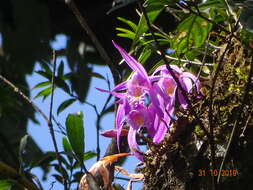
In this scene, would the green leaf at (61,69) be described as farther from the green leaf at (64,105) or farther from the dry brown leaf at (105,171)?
the dry brown leaf at (105,171)

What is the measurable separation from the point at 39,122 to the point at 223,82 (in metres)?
1.71

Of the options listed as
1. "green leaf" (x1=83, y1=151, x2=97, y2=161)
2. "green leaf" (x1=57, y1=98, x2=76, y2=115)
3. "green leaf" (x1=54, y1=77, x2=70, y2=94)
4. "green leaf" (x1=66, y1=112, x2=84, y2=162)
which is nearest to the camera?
"green leaf" (x1=66, y1=112, x2=84, y2=162)

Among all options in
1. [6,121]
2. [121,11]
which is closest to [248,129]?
[121,11]

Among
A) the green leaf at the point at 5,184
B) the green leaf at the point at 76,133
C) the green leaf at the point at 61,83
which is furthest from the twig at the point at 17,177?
the green leaf at the point at 61,83

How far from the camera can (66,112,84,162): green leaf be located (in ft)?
3.97

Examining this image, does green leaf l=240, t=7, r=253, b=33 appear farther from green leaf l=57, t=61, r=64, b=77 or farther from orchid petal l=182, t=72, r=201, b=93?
green leaf l=57, t=61, r=64, b=77

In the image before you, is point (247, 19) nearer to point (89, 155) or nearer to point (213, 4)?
point (213, 4)

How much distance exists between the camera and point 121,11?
7.25 feet

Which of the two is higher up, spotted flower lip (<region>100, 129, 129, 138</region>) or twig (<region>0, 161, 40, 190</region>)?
spotted flower lip (<region>100, 129, 129, 138</region>)

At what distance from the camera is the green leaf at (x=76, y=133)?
1.21 metres

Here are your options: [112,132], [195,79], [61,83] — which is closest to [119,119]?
[112,132]

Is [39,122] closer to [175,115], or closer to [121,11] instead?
[121,11]

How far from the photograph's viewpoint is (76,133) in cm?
121

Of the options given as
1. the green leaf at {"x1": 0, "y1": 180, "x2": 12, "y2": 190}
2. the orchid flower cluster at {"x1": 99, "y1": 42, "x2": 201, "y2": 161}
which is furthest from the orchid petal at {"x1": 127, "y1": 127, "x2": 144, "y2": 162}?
the green leaf at {"x1": 0, "y1": 180, "x2": 12, "y2": 190}
